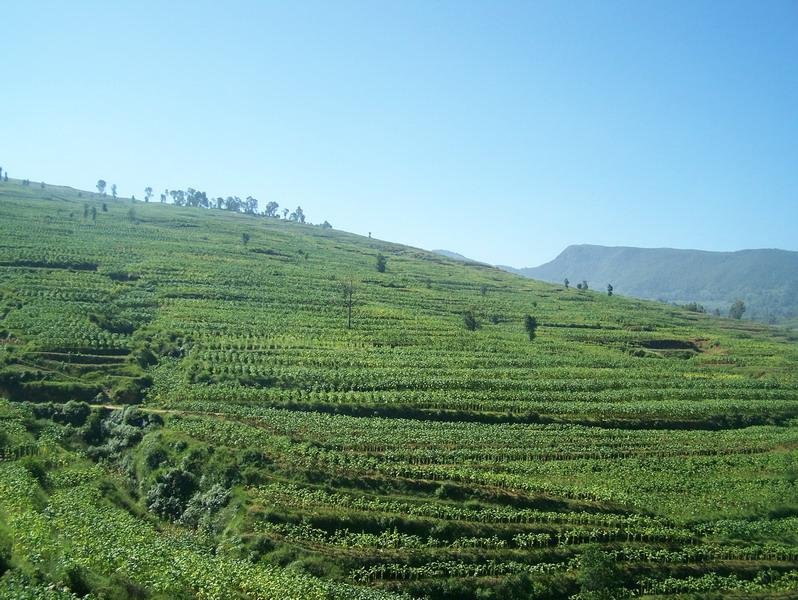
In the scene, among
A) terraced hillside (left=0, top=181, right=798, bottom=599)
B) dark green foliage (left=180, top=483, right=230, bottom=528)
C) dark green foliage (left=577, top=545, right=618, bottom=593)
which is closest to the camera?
dark green foliage (left=577, top=545, right=618, bottom=593)

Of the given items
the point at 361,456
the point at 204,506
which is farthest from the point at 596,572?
the point at 204,506

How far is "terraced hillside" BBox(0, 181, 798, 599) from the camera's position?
3088 centimetres

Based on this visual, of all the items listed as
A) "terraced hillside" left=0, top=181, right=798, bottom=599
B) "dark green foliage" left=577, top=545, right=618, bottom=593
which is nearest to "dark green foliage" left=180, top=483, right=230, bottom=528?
"terraced hillside" left=0, top=181, right=798, bottom=599

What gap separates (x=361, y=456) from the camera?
43.0m

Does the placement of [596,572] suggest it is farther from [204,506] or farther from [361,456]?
[204,506]

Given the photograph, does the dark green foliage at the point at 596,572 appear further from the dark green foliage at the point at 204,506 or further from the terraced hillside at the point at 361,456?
the dark green foliage at the point at 204,506

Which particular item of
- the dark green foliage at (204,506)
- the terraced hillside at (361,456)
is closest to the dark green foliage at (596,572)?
the terraced hillside at (361,456)

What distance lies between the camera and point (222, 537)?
33438 mm

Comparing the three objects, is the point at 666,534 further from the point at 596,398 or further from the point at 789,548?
the point at 596,398

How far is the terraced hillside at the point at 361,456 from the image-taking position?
30.9m

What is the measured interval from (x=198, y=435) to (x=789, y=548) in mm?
42598

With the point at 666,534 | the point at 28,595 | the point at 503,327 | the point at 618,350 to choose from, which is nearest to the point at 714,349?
the point at 618,350

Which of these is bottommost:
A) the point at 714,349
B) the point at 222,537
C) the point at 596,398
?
the point at 222,537

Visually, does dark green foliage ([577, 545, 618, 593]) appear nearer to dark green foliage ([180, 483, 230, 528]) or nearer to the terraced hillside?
the terraced hillside
